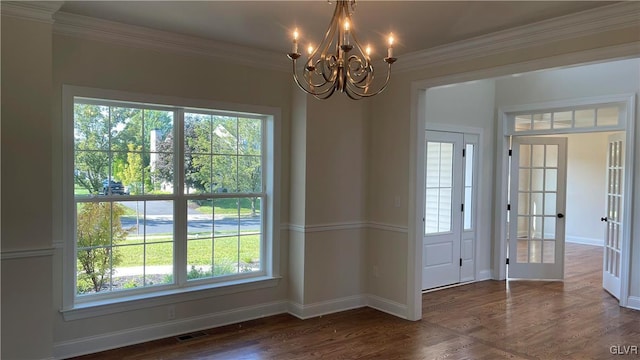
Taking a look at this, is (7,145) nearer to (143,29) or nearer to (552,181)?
(143,29)

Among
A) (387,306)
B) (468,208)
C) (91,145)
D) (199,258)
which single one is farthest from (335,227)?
(91,145)

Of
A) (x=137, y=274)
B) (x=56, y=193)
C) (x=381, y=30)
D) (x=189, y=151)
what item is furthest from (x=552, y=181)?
(x=56, y=193)

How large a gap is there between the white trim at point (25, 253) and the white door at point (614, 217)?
566cm

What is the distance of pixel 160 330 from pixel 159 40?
247 cm

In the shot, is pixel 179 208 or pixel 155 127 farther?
pixel 179 208

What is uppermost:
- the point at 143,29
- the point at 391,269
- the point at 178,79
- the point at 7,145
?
the point at 143,29

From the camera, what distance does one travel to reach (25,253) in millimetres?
2984

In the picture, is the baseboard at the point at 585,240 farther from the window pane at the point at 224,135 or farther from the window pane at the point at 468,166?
the window pane at the point at 224,135

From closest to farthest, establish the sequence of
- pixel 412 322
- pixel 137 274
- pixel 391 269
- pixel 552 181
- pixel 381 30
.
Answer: pixel 381 30 → pixel 137 274 → pixel 412 322 → pixel 391 269 → pixel 552 181

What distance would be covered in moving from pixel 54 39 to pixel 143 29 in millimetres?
641

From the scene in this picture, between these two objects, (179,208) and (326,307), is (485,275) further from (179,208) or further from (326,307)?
(179,208)

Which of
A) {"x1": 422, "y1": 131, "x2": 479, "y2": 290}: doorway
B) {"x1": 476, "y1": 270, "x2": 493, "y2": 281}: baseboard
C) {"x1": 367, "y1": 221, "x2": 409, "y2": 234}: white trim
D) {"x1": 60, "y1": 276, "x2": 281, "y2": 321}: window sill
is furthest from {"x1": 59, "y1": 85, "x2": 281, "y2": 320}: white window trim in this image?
{"x1": 476, "y1": 270, "x2": 493, "y2": 281}: baseboard

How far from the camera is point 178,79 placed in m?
3.95

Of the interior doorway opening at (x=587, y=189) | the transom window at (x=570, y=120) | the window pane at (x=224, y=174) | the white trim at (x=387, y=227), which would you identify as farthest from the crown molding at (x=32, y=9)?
the interior doorway opening at (x=587, y=189)
